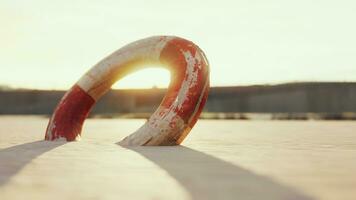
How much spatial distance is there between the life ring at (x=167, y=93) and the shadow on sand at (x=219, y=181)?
4.75 ft

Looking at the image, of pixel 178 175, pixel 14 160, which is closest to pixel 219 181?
pixel 178 175

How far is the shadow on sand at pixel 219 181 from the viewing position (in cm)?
241

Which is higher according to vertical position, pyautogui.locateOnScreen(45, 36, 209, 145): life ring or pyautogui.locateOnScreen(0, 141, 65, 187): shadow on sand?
pyautogui.locateOnScreen(45, 36, 209, 145): life ring

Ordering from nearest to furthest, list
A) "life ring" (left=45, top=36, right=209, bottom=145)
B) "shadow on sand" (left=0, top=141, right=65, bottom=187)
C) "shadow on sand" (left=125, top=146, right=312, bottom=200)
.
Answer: "shadow on sand" (left=125, top=146, right=312, bottom=200), "shadow on sand" (left=0, top=141, right=65, bottom=187), "life ring" (left=45, top=36, right=209, bottom=145)

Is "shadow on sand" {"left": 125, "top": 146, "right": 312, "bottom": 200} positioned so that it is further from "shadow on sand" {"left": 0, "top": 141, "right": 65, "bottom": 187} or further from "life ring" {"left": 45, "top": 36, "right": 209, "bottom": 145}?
"life ring" {"left": 45, "top": 36, "right": 209, "bottom": 145}

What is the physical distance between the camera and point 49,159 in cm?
410

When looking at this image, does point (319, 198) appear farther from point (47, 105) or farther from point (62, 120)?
point (47, 105)

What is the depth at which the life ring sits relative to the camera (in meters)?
5.61

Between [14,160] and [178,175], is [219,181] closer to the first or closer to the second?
[178,175]

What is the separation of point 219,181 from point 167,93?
3147mm

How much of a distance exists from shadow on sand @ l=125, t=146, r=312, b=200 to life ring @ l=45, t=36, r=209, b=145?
1.45 metres

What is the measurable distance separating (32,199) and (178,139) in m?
3.49

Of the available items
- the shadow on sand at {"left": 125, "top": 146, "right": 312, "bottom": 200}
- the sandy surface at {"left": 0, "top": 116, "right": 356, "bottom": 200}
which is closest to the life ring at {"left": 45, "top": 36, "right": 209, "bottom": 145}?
the sandy surface at {"left": 0, "top": 116, "right": 356, "bottom": 200}

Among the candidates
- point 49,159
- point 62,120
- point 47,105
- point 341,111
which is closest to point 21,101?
point 47,105
